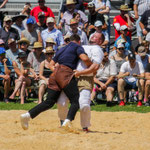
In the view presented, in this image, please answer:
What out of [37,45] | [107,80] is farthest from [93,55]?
[37,45]

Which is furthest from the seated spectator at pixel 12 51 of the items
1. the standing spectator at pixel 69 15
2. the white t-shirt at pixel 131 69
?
the white t-shirt at pixel 131 69

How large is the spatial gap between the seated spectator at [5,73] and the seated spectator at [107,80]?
7.82ft

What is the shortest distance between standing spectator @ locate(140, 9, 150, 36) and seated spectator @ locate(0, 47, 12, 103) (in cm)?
444

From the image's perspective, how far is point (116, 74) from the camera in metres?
12.8

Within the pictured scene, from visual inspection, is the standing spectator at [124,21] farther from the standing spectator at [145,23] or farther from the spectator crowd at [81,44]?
the standing spectator at [145,23]

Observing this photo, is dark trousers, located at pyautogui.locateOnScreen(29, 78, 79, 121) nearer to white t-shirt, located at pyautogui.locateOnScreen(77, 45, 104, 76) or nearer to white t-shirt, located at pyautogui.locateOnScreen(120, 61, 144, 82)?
white t-shirt, located at pyautogui.locateOnScreen(77, 45, 104, 76)

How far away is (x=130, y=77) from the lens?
1282 centimetres

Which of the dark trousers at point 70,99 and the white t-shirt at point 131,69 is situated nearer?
the dark trousers at point 70,99

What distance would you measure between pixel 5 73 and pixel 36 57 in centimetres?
103

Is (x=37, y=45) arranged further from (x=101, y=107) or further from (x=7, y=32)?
(x=101, y=107)

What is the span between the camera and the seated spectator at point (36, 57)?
13.1 metres

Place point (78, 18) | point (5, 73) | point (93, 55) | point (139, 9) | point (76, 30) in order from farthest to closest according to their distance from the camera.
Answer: point (139, 9), point (78, 18), point (76, 30), point (5, 73), point (93, 55)

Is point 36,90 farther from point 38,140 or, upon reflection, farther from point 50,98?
point 38,140

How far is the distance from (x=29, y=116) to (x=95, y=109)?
4367mm
